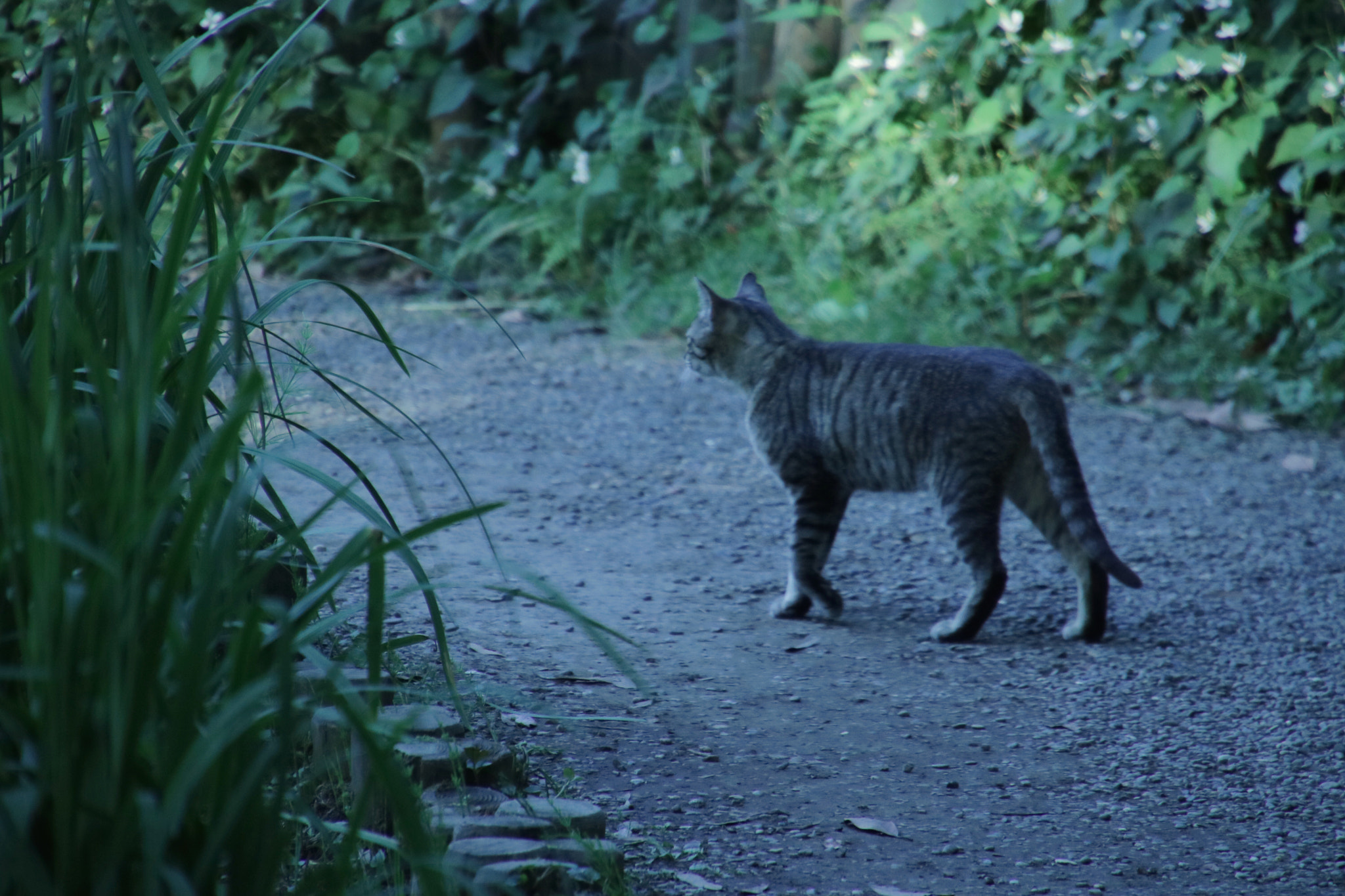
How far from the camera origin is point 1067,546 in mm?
3367

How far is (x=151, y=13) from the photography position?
7.34 meters

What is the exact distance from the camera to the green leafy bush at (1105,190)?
17.4 ft

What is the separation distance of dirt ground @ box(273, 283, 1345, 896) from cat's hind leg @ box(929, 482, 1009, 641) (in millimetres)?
77

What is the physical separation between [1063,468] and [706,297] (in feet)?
3.73

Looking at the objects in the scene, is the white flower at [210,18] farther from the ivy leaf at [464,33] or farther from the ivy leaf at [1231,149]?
the ivy leaf at [1231,149]

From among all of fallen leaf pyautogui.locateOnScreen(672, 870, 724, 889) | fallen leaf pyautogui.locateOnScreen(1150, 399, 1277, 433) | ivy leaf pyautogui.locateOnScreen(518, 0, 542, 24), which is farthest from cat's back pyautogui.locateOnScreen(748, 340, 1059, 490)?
ivy leaf pyautogui.locateOnScreen(518, 0, 542, 24)

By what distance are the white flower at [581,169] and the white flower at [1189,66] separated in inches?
127

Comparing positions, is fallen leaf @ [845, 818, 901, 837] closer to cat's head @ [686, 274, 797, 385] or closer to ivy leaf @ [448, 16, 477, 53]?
cat's head @ [686, 274, 797, 385]

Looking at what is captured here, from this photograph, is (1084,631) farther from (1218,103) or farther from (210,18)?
(210,18)

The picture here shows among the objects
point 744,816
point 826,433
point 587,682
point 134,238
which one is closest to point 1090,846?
point 744,816

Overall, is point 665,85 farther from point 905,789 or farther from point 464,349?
point 905,789

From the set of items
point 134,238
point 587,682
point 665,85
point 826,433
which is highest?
point 665,85

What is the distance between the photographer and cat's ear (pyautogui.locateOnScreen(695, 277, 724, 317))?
3.71m

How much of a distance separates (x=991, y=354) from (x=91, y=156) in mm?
2368
